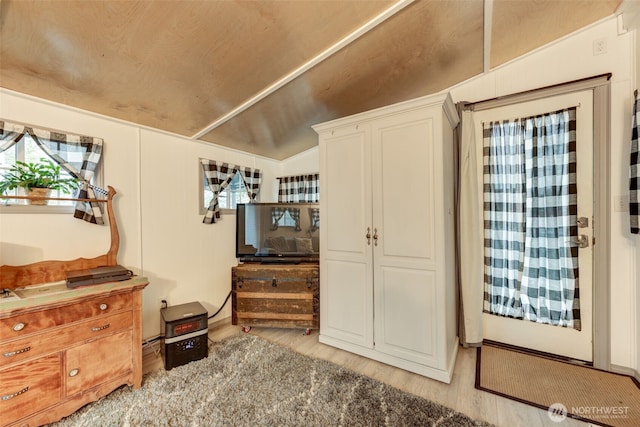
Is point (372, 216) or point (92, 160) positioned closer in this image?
point (92, 160)

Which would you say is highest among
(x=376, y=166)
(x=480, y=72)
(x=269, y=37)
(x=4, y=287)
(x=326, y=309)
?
(x=480, y=72)

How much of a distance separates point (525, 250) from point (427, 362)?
1312mm

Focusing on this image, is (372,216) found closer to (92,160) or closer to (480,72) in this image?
(480,72)

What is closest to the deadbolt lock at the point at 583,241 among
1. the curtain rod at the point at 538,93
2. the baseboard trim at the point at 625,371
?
the baseboard trim at the point at 625,371

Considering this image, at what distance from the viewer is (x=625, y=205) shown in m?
1.86

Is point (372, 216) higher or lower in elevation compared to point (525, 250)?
higher

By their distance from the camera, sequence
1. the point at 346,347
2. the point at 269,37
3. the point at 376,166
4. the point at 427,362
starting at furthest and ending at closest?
the point at 346,347
the point at 376,166
the point at 427,362
the point at 269,37

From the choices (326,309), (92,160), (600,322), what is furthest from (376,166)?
(92,160)

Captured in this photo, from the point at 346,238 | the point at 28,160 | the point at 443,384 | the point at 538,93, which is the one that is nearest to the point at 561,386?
the point at 443,384

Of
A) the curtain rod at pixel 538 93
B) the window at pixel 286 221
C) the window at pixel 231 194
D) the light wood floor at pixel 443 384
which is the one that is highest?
the curtain rod at pixel 538 93

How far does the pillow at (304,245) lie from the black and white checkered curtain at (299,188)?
0.78m

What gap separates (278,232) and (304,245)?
1.06 feet

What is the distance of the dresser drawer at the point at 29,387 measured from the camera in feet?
4.22

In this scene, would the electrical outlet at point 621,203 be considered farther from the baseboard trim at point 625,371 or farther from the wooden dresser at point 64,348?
the wooden dresser at point 64,348
